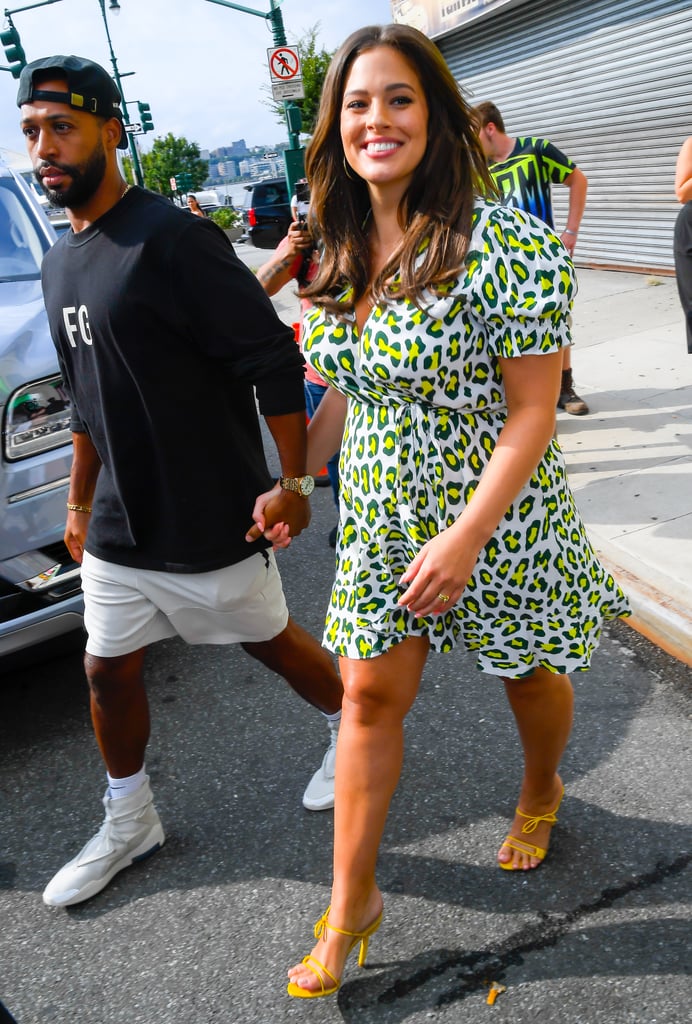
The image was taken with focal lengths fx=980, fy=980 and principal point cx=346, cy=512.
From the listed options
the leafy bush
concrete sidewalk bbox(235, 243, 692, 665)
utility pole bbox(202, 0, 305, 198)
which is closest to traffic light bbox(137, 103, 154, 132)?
the leafy bush

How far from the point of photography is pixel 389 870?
262cm

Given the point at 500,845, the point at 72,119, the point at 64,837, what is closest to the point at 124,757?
the point at 64,837

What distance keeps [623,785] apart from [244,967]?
120 centimetres

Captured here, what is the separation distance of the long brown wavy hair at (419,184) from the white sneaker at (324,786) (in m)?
1.40

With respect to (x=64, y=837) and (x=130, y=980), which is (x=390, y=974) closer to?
(x=130, y=980)

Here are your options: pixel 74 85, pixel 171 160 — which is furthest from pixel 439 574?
pixel 171 160

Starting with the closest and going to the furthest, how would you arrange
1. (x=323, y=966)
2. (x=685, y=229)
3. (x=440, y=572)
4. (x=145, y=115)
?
(x=440, y=572) → (x=323, y=966) → (x=685, y=229) → (x=145, y=115)

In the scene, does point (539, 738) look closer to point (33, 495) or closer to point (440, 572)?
point (440, 572)

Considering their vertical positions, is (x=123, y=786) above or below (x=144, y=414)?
below

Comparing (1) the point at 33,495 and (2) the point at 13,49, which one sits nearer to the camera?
(1) the point at 33,495

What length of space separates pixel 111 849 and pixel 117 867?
0.06 m

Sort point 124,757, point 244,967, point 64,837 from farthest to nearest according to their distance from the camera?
point 64,837 → point 124,757 → point 244,967

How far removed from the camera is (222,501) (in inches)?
99.0

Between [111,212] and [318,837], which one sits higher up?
[111,212]
